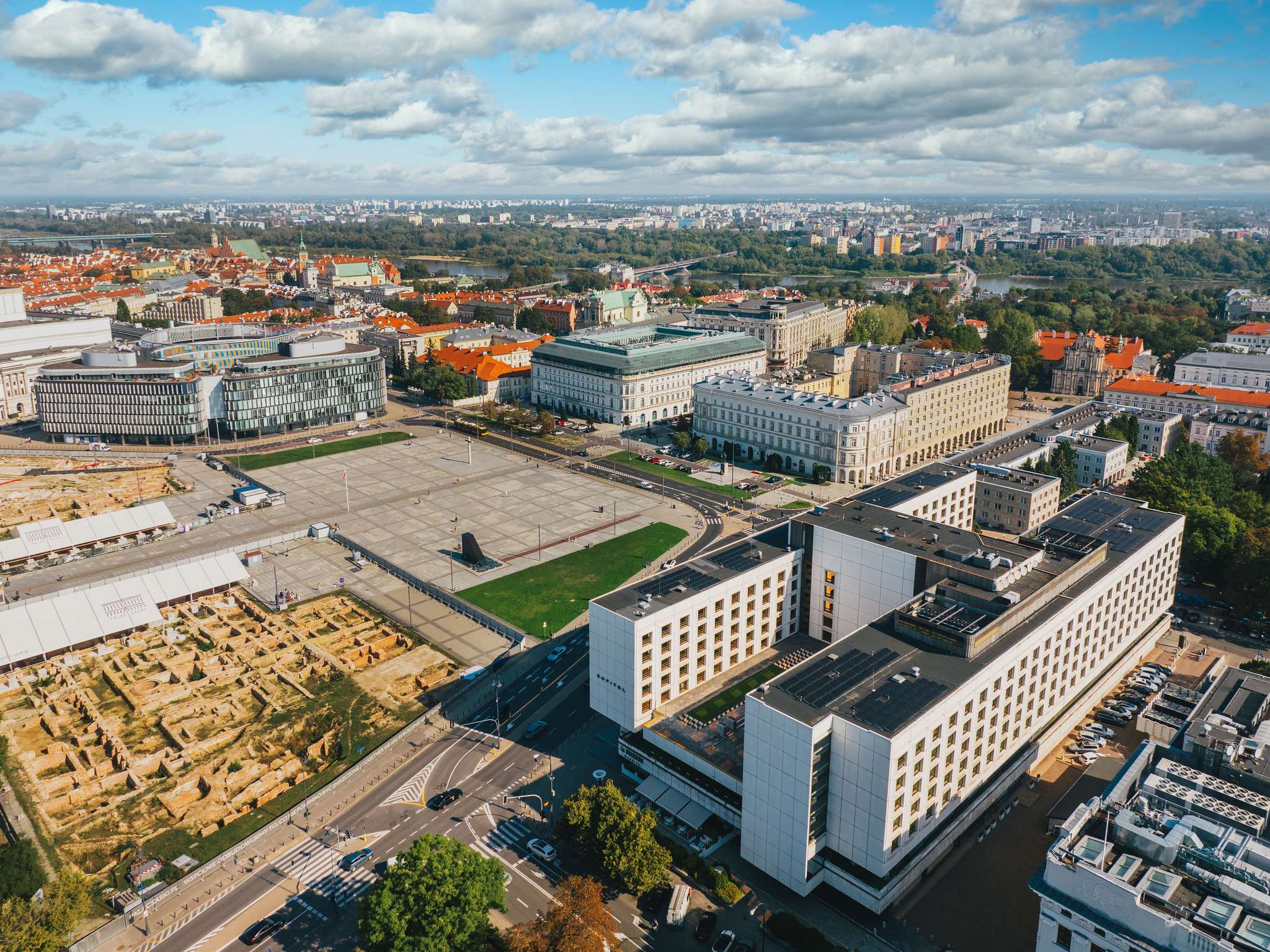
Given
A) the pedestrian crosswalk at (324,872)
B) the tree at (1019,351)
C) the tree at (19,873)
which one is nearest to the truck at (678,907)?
the pedestrian crosswalk at (324,872)

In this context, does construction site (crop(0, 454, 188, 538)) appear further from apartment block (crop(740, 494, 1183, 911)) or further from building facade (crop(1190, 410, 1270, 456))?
building facade (crop(1190, 410, 1270, 456))

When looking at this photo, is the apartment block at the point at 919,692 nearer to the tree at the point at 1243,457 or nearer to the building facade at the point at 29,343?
the tree at the point at 1243,457

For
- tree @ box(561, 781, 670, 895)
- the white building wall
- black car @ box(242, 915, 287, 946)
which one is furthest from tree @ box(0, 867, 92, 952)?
the white building wall

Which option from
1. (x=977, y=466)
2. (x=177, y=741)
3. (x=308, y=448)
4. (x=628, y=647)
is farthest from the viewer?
(x=308, y=448)

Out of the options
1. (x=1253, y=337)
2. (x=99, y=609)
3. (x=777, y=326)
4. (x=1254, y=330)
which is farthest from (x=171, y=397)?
(x=1254, y=330)

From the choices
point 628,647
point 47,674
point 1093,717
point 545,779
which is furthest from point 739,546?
point 47,674

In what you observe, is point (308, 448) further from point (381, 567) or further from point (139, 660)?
point (139, 660)
